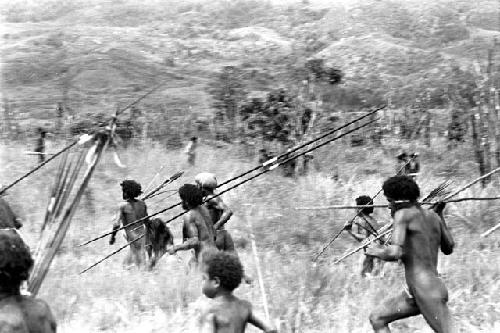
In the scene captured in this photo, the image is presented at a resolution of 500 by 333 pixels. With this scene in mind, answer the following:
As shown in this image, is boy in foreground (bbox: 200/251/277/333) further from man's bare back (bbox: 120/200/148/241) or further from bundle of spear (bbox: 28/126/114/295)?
man's bare back (bbox: 120/200/148/241)

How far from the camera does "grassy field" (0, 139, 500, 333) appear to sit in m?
5.99

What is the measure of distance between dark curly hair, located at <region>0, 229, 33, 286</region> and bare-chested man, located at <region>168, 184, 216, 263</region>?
3.55m

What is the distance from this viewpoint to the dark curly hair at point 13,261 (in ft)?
10.4

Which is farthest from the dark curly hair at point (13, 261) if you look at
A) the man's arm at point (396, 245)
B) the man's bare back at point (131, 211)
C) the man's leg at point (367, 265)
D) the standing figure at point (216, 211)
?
the man's bare back at point (131, 211)

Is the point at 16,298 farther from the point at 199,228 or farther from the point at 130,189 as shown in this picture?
the point at 130,189

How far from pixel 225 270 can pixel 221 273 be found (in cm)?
2

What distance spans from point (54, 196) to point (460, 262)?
495 centimetres

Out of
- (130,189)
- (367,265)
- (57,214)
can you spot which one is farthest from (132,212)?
(57,214)

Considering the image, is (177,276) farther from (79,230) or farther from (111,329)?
(79,230)

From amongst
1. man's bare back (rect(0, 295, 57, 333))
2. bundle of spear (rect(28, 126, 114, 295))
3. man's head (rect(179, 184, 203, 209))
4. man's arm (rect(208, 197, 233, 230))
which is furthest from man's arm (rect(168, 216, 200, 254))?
man's bare back (rect(0, 295, 57, 333))

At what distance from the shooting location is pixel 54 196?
150 inches

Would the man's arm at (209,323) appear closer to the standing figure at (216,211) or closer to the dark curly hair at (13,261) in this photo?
the dark curly hair at (13,261)

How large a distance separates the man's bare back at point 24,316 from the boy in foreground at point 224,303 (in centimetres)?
81

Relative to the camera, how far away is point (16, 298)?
325 cm
